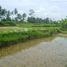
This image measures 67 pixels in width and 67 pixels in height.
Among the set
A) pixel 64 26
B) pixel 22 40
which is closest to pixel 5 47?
pixel 22 40

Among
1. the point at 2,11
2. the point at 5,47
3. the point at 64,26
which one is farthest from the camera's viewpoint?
the point at 2,11

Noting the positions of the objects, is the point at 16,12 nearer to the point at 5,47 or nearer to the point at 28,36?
the point at 28,36

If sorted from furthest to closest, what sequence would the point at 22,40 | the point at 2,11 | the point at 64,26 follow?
the point at 2,11
the point at 64,26
the point at 22,40

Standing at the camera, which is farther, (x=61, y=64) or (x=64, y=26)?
(x=64, y=26)

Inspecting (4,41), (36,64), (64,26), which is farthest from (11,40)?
(64,26)

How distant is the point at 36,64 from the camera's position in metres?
9.39

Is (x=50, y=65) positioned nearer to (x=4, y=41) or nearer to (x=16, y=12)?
(x=4, y=41)

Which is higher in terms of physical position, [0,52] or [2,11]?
[2,11]

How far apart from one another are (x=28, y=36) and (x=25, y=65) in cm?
1142

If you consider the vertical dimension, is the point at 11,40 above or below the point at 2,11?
below

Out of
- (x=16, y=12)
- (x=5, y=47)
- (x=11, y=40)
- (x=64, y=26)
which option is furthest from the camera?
(x=16, y=12)

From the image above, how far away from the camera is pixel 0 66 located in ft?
28.6

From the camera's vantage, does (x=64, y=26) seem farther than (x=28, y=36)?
Yes

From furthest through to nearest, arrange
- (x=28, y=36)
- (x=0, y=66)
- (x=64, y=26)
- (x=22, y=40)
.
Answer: (x=64, y=26)
(x=28, y=36)
(x=22, y=40)
(x=0, y=66)
